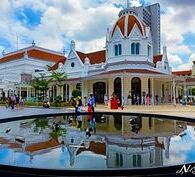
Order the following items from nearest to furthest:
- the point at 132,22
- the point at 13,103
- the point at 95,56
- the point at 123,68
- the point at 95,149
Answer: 1. the point at 95,149
2. the point at 13,103
3. the point at 123,68
4. the point at 132,22
5. the point at 95,56

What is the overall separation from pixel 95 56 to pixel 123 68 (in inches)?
380

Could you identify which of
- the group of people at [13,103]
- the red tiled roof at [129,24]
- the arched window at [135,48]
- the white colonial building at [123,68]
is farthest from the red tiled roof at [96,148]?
the red tiled roof at [129,24]

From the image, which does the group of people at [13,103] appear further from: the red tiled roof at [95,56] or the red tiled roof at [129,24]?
the red tiled roof at [129,24]

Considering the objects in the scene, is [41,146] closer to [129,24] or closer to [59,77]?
[59,77]

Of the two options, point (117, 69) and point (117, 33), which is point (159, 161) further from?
point (117, 33)

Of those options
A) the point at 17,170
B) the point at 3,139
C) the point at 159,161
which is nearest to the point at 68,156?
the point at 159,161

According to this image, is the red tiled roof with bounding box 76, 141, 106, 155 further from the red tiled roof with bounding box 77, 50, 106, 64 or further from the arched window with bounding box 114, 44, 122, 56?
the red tiled roof with bounding box 77, 50, 106, 64

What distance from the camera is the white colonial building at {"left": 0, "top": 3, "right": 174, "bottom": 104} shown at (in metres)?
37.0

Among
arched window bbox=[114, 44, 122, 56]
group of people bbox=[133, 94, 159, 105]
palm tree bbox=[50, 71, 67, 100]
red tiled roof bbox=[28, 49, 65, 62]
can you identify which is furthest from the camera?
red tiled roof bbox=[28, 49, 65, 62]

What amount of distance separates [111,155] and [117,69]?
102ft

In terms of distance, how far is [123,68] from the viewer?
3766cm

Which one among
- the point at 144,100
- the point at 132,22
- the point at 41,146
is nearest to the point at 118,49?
the point at 132,22

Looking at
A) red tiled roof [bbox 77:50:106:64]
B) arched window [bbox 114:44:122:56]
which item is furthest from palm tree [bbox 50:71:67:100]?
arched window [bbox 114:44:122:56]

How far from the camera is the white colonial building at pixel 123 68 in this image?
3697 cm
